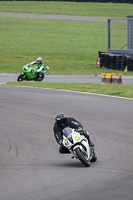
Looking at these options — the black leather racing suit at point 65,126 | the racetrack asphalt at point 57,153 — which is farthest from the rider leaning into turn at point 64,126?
the racetrack asphalt at point 57,153

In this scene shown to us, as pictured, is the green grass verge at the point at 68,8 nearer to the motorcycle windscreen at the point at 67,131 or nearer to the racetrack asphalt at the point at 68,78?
the racetrack asphalt at the point at 68,78

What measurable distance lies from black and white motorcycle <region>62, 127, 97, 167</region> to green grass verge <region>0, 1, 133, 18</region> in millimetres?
51769

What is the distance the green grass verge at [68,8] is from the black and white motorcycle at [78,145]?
51769 millimetres

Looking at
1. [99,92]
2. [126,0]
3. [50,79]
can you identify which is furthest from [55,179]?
[126,0]

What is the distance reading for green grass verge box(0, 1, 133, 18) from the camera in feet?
207

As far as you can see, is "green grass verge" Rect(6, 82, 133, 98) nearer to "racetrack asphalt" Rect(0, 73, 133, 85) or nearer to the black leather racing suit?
"racetrack asphalt" Rect(0, 73, 133, 85)

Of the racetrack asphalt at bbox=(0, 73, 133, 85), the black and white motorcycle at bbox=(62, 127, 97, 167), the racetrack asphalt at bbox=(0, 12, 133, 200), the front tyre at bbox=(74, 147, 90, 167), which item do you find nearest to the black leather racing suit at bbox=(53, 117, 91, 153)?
the black and white motorcycle at bbox=(62, 127, 97, 167)

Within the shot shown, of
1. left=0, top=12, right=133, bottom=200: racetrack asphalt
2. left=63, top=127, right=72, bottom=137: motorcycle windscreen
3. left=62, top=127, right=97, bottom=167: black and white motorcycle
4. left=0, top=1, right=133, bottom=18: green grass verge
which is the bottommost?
left=0, top=12, right=133, bottom=200: racetrack asphalt

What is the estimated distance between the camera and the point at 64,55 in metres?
42.2

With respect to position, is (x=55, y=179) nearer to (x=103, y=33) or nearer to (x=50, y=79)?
(x=50, y=79)

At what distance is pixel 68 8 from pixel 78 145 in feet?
187

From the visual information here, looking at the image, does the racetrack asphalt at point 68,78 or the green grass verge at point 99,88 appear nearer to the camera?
the green grass verge at point 99,88

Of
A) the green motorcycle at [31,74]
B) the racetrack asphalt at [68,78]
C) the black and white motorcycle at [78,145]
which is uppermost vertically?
the black and white motorcycle at [78,145]

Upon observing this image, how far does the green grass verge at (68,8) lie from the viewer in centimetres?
6312
